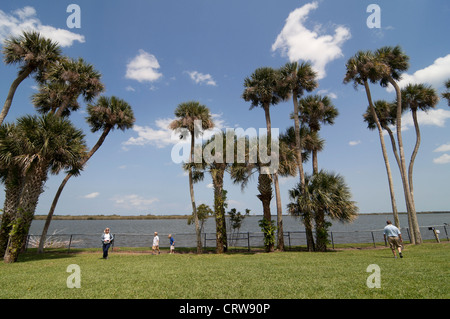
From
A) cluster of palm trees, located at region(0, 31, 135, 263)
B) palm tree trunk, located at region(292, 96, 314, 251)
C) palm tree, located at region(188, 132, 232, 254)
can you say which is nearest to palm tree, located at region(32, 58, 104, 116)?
cluster of palm trees, located at region(0, 31, 135, 263)

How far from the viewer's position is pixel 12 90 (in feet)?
51.2

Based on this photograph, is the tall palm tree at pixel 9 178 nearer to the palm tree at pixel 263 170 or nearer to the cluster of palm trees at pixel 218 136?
the cluster of palm trees at pixel 218 136

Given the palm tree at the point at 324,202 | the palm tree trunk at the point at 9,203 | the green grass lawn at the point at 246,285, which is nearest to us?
the green grass lawn at the point at 246,285

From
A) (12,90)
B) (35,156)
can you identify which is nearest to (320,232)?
(35,156)

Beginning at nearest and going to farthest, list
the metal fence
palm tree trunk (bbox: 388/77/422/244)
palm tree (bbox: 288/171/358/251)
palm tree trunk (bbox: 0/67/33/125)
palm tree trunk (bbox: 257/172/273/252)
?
palm tree trunk (bbox: 0/67/33/125), palm tree (bbox: 288/171/358/251), palm tree trunk (bbox: 257/172/273/252), palm tree trunk (bbox: 388/77/422/244), the metal fence

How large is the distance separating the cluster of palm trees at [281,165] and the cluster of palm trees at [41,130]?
697 cm

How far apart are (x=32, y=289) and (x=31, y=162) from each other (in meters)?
9.66

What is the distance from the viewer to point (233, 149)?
18.3 m

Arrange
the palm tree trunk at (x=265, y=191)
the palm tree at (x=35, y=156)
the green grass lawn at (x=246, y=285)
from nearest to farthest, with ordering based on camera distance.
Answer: the green grass lawn at (x=246, y=285), the palm tree at (x=35, y=156), the palm tree trunk at (x=265, y=191)

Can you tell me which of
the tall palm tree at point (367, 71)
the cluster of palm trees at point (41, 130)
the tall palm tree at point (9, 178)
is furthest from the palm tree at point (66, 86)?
the tall palm tree at point (367, 71)

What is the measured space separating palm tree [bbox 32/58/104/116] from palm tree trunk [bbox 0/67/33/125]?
1146mm

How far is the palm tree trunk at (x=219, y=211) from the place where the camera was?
694 inches

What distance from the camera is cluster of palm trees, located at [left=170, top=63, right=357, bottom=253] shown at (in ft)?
57.5

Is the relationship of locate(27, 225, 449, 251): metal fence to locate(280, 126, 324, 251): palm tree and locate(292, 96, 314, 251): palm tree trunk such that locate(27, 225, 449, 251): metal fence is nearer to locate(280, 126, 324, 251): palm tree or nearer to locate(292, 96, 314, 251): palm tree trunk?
locate(292, 96, 314, 251): palm tree trunk
